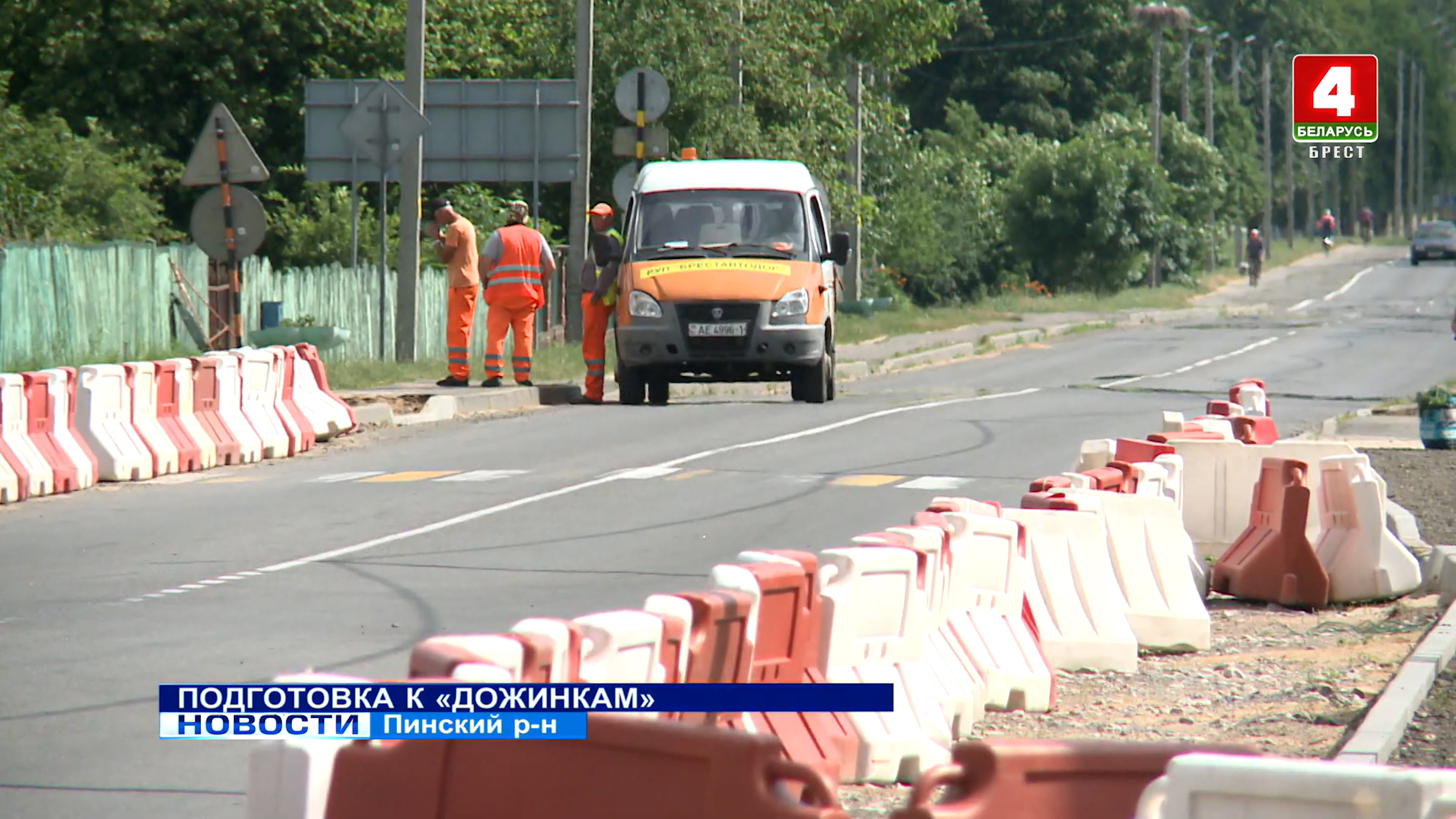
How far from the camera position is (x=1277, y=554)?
10.8 m

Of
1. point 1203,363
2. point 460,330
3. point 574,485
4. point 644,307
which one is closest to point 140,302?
point 460,330

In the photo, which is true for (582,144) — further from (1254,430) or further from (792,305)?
(1254,430)

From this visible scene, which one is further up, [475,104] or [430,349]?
[475,104]

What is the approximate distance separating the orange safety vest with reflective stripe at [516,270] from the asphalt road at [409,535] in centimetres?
169

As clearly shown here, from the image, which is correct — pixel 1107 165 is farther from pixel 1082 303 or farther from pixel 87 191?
pixel 87 191

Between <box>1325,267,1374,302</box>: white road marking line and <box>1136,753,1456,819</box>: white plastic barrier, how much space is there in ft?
190

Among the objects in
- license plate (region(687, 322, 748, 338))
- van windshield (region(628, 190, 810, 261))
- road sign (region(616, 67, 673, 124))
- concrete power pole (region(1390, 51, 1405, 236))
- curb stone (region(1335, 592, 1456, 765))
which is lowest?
curb stone (region(1335, 592, 1456, 765))

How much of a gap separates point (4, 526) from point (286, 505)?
5.68ft

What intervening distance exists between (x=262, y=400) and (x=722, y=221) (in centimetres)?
601

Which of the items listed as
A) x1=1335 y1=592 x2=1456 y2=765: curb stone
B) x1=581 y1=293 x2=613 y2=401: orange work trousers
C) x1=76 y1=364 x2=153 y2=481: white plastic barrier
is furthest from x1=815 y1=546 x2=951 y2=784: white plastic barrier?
x1=581 y1=293 x2=613 y2=401: orange work trousers

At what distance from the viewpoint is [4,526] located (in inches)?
472

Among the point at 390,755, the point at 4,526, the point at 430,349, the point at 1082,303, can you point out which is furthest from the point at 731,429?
the point at 1082,303

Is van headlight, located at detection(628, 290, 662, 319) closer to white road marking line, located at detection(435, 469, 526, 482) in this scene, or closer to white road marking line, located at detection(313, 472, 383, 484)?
white road marking line, located at detection(435, 469, 526, 482)

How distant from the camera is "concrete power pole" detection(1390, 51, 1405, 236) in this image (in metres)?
116
